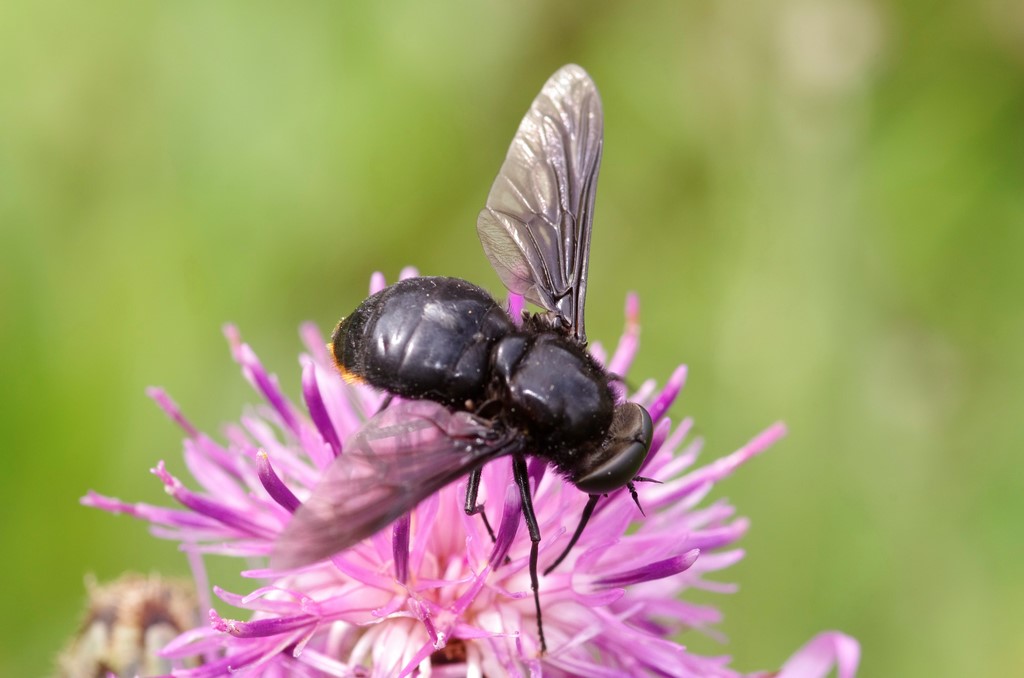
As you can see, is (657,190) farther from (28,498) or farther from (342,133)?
(28,498)

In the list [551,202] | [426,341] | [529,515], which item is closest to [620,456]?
[529,515]

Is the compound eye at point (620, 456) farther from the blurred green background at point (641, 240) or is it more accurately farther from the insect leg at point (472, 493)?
the blurred green background at point (641, 240)

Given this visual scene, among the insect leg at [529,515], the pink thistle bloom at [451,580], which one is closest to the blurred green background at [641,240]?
the pink thistle bloom at [451,580]

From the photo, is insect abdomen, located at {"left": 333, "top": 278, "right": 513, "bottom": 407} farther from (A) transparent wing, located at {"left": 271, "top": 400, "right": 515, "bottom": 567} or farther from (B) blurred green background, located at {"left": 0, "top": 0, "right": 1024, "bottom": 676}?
(B) blurred green background, located at {"left": 0, "top": 0, "right": 1024, "bottom": 676}

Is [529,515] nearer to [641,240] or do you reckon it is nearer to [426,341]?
[426,341]

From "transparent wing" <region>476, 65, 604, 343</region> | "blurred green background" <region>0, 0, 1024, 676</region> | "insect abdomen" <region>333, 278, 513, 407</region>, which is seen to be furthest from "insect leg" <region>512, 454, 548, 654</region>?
"blurred green background" <region>0, 0, 1024, 676</region>

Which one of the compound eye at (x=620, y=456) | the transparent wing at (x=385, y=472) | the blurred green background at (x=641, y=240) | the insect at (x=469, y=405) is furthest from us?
the blurred green background at (x=641, y=240)
